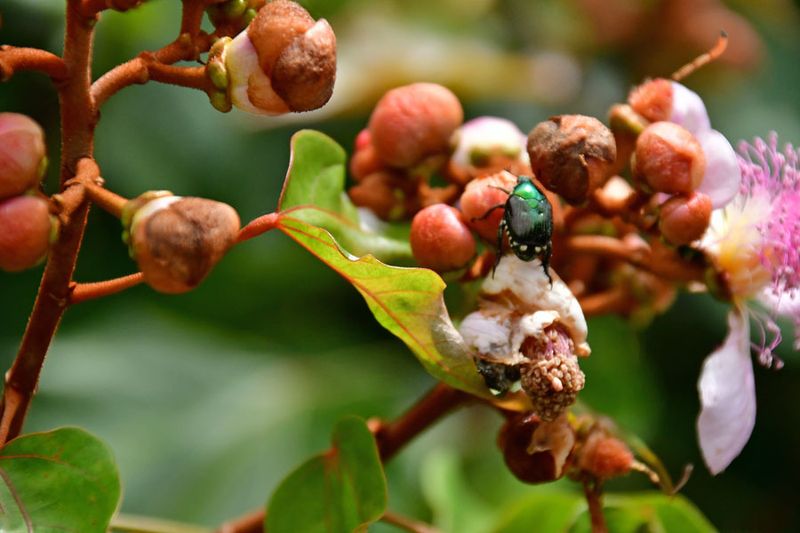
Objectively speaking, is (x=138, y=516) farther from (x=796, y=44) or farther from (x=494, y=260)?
(x=796, y=44)

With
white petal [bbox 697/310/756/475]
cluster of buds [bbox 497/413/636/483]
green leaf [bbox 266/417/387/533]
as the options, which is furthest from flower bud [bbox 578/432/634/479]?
green leaf [bbox 266/417/387/533]

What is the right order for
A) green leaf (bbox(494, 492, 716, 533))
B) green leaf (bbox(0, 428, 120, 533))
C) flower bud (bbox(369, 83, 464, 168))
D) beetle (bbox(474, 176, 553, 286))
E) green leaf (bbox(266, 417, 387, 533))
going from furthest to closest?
green leaf (bbox(494, 492, 716, 533)), flower bud (bbox(369, 83, 464, 168)), green leaf (bbox(266, 417, 387, 533)), beetle (bbox(474, 176, 553, 286)), green leaf (bbox(0, 428, 120, 533))

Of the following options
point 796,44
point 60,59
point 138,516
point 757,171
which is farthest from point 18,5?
point 796,44

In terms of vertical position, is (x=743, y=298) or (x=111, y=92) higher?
(x=111, y=92)

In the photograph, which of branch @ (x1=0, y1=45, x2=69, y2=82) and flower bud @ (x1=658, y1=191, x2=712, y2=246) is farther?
flower bud @ (x1=658, y1=191, x2=712, y2=246)

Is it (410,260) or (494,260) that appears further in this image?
(410,260)

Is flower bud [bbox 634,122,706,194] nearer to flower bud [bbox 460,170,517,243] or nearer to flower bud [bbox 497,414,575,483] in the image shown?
flower bud [bbox 460,170,517,243]

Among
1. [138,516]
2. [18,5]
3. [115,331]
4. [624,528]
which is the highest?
[18,5]
